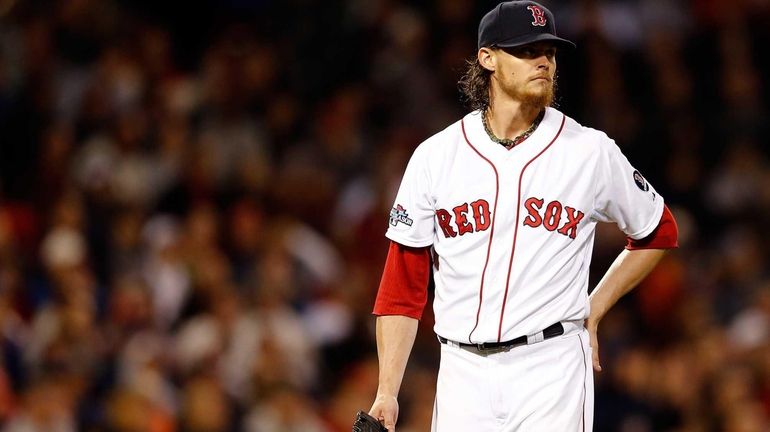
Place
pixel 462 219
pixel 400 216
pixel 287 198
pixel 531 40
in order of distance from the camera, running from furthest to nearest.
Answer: pixel 287 198 < pixel 400 216 < pixel 462 219 < pixel 531 40

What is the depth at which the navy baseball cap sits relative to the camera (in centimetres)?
387

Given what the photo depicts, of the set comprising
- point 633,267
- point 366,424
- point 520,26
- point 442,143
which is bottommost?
point 366,424

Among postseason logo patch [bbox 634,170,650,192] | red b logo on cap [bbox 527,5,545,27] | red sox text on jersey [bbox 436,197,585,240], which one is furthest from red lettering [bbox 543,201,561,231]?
red b logo on cap [bbox 527,5,545,27]

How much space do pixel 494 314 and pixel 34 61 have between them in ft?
20.9

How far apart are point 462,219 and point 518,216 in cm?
18

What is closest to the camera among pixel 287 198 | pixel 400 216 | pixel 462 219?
pixel 462 219

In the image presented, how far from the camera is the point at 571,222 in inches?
154

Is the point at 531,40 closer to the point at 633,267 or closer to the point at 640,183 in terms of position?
the point at 640,183

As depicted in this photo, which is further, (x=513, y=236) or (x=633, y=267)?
(x=633, y=267)

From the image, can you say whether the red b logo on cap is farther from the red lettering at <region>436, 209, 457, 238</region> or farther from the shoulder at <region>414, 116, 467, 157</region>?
the red lettering at <region>436, 209, 457, 238</region>

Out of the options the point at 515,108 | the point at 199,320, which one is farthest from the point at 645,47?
the point at 515,108

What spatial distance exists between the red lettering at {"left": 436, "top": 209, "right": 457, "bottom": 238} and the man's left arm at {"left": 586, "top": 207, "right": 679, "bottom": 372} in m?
0.52

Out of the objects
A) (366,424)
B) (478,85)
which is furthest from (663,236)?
(366,424)

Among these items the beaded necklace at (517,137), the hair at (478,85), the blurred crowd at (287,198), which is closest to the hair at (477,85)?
the hair at (478,85)
